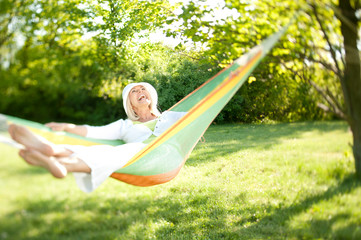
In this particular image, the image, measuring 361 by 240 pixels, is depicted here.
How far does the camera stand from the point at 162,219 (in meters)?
2.76

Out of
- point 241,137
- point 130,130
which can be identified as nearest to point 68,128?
point 130,130

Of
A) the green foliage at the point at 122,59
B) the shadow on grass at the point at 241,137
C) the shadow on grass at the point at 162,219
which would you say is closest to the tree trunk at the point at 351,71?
Result: the green foliage at the point at 122,59

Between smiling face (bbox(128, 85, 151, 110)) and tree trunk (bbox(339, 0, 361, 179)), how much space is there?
1.55 metres

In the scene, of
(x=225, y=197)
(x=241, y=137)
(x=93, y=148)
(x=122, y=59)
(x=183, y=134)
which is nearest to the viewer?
(x=93, y=148)

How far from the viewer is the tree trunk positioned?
7.32 feet

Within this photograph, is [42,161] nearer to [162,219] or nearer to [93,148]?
[93,148]

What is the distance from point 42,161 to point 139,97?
133 cm

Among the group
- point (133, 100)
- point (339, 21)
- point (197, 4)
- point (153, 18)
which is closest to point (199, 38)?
point (197, 4)

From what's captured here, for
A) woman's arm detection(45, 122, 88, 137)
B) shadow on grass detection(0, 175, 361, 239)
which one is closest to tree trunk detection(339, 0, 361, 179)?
shadow on grass detection(0, 175, 361, 239)

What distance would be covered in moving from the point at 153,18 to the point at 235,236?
2.77 metres

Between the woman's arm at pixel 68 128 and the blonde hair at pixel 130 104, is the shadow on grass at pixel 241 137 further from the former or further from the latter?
the woman's arm at pixel 68 128

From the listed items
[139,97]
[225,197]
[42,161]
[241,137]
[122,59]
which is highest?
[122,59]

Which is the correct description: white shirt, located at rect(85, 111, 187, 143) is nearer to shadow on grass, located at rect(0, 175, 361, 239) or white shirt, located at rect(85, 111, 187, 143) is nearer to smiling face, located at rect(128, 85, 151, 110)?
smiling face, located at rect(128, 85, 151, 110)

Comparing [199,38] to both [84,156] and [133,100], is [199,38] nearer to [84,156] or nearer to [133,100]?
[133,100]
